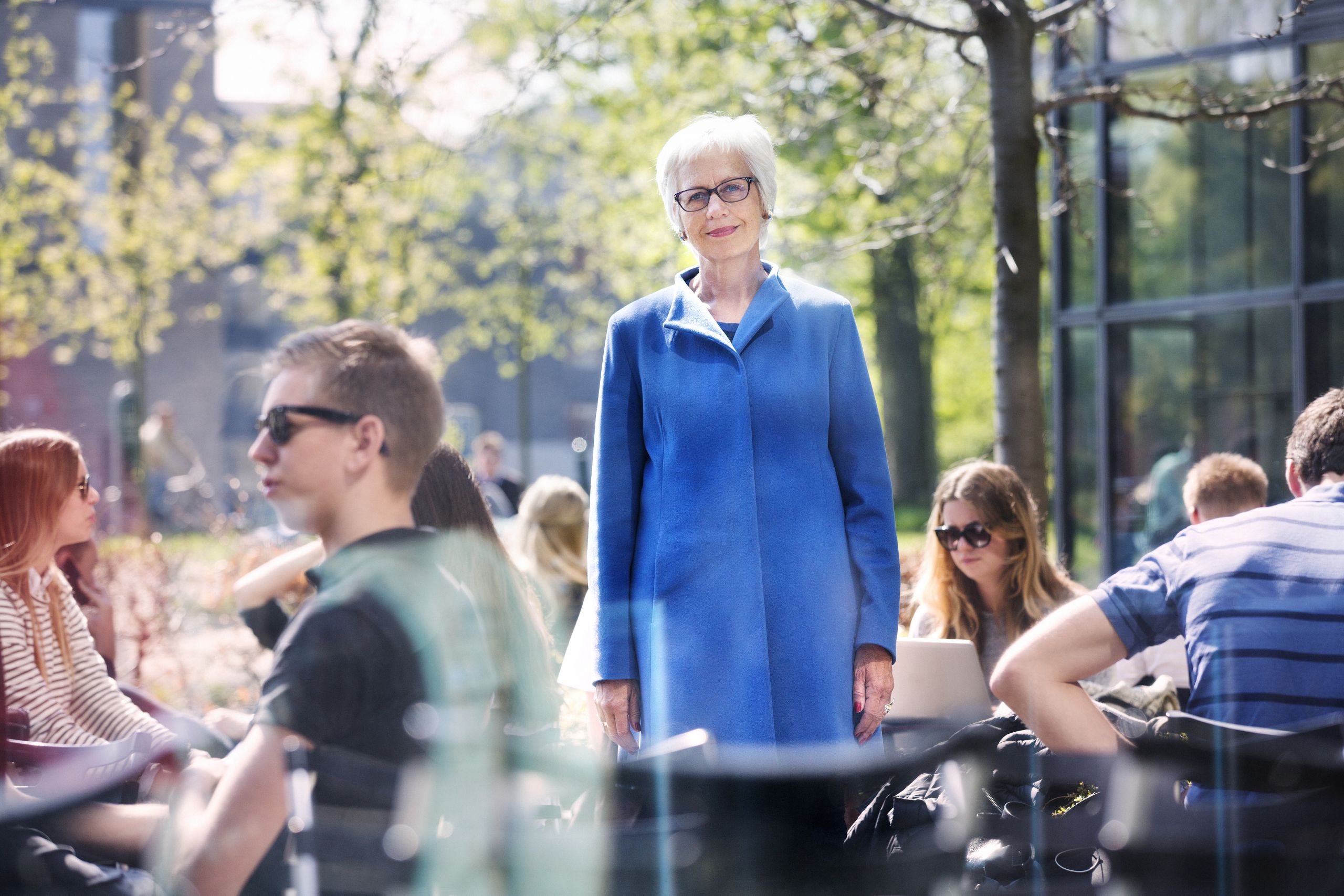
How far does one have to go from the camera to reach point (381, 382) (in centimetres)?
189

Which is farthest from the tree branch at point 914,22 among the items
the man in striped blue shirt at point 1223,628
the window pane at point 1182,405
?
the window pane at point 1182,405

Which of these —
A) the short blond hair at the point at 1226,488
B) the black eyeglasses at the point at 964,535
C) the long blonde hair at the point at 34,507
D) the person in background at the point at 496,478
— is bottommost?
the person in background at the point at 496,478

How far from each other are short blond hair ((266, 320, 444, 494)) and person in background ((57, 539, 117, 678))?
248 cm

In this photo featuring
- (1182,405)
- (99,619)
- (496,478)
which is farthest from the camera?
(496,478)

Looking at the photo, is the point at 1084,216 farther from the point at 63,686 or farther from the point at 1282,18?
the point at 63,686

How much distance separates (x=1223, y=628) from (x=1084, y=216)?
8405 millimetres

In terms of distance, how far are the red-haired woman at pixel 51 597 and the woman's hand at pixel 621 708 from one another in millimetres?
996

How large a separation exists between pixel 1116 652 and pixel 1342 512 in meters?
0.47

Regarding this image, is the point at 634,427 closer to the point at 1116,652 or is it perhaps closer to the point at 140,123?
the point at 1116,652

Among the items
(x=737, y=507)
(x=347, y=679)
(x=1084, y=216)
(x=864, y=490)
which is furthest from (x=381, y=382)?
(x=1084, y=216)

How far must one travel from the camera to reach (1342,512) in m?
2.29

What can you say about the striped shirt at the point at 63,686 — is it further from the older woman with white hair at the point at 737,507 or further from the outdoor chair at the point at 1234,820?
the outdoor chair at the point at 1234,820

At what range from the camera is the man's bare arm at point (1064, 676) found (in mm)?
2248

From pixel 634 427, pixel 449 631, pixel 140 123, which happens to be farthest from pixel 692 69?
pixel 449 631
